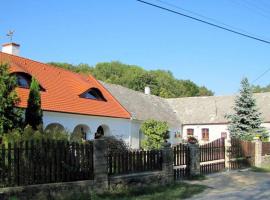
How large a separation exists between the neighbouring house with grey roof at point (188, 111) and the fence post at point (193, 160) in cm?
1786

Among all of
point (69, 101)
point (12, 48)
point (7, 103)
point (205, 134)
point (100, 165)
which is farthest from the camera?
point (205, 134)

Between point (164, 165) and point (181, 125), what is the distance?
30132 millimetres

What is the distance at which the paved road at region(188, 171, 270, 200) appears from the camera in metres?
13.1

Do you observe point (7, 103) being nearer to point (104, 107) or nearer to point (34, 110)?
point (34, 110)

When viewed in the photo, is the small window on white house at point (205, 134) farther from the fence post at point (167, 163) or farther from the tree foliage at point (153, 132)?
the fence post at point (167, 163)

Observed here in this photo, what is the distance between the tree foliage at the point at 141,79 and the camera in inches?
3046

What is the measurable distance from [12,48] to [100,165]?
19385mm

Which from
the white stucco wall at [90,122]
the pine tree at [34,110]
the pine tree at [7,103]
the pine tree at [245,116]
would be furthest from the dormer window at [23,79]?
the pine tree at [245,116]

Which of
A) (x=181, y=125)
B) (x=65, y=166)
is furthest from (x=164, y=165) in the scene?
(x=181, y=125)

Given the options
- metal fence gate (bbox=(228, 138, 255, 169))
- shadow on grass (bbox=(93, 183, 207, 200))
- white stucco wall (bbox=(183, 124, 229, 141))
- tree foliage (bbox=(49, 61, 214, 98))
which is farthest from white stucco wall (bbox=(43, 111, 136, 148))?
tree foliage (bbox=(49, 61, 214, 98))

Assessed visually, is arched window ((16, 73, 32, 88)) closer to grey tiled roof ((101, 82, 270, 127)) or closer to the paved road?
grey tiled roof ((101, 82, 270, 127))

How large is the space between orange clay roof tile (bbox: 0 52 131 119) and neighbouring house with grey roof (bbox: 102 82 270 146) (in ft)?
14.1

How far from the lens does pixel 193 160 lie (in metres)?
17.7

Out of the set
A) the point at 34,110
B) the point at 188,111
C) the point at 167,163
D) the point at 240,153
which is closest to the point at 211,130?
the point at 188,111
